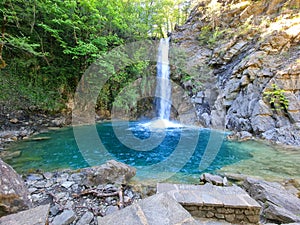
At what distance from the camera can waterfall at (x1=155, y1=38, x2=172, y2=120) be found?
15438mm

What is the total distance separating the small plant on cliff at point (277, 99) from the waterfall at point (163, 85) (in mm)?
8475

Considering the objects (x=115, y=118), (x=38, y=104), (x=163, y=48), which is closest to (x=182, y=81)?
(x=163, y=48)

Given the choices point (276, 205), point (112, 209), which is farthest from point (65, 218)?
point (276, 205)

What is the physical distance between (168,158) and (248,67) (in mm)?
8829

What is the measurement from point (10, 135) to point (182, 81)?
13.3 metres

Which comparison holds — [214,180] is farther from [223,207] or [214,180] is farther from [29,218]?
[29,218]

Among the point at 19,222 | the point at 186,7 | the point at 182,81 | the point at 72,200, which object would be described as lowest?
the point at 72,200

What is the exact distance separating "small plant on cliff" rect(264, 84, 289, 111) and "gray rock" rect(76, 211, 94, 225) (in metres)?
9.45

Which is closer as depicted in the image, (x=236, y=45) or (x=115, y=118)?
(x=236, y=45)

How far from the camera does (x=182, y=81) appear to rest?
1486cm

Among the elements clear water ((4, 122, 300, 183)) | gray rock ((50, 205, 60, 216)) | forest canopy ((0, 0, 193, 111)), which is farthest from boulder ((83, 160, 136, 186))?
forest canopy ((0, 0, 193, 111))

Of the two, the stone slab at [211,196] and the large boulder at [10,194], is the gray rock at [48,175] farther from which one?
the stone slab at [211,196]

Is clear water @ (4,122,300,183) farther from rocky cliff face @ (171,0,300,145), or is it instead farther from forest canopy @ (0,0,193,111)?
forest canopy @ (0,0,193,111)

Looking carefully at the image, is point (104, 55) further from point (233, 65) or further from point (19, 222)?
point (19, 222)
